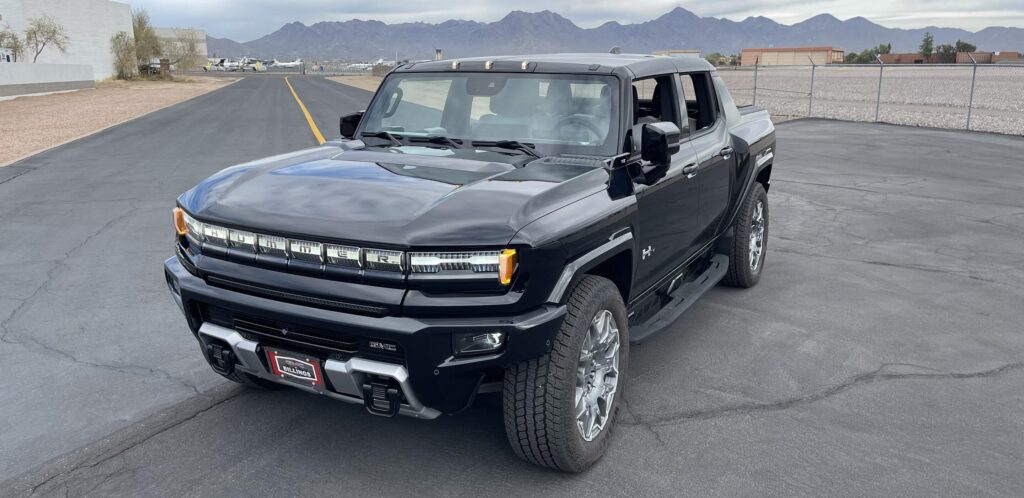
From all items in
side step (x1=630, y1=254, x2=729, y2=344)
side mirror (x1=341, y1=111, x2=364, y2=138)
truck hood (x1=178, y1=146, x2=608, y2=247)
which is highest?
side mirror (x1=341, y1=111, x2=364, y2=138)

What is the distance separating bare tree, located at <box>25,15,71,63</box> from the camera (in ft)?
204

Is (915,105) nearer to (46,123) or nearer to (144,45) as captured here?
(46,123)

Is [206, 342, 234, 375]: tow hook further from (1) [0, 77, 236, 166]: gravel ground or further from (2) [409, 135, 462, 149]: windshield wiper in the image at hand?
(1) [0, 77, 236, 166]: gravel ground

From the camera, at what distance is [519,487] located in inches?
133

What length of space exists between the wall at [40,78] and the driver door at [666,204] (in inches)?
1792

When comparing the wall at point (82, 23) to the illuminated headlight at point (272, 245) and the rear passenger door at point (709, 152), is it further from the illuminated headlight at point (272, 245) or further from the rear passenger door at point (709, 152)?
the illuminated headlight at point (272, 245)

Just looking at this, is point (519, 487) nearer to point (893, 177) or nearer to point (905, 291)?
point (905, 291)

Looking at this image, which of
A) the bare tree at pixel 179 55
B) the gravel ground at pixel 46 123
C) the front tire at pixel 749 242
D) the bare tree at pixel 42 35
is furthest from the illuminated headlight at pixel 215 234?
the bare tree at pixel 179 55

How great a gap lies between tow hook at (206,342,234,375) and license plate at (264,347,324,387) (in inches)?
9.1

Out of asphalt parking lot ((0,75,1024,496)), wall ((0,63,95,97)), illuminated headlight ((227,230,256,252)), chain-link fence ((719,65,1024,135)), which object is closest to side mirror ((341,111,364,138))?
asphalt parking lot ((0,75,1024,496))

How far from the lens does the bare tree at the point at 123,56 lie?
256ft

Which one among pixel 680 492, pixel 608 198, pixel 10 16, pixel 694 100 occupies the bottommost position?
pixel 680 492

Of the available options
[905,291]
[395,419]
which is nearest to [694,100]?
[905,291]

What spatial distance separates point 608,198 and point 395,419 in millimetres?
1582
